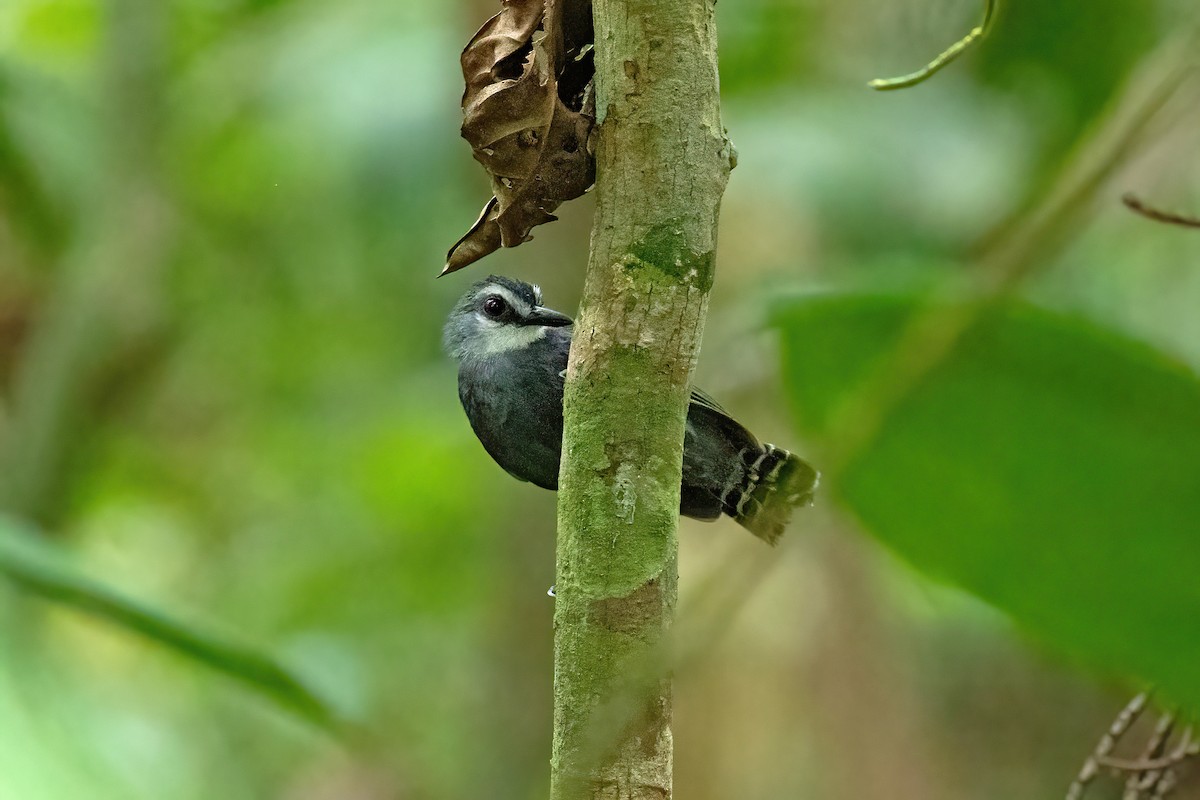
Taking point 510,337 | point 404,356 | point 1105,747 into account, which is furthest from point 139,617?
point 404,356

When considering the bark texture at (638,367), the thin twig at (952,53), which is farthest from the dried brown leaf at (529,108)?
the thin twig at (952,53)

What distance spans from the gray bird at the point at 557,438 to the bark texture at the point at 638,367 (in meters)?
2.01

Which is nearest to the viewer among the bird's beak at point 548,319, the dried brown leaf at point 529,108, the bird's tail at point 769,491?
the dried brown leaf at point 529,108

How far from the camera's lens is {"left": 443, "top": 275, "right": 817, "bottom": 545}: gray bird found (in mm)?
3922

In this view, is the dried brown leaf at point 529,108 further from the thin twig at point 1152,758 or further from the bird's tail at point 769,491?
the bird's tail at point 769,491

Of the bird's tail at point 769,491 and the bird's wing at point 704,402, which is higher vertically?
the bird's wing at point 704,402

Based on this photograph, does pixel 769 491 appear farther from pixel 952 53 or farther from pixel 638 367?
pixel 638 367

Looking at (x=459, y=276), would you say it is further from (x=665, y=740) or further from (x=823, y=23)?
(x=665, y=740)

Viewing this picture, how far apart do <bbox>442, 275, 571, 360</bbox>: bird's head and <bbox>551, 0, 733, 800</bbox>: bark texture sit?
2341 millimetres

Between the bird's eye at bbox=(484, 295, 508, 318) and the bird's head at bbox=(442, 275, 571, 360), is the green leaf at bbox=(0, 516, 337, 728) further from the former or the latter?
the bird's eye at bbox=(484, 295, 508, 318)

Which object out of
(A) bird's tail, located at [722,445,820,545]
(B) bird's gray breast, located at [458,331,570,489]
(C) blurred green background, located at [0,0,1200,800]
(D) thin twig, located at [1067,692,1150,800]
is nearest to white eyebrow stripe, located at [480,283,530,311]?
(B) bird's gray breast, located at [458,331,570,489]

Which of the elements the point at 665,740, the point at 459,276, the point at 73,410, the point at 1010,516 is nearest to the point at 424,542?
the point at 459,276

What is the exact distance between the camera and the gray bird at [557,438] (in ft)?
12.9

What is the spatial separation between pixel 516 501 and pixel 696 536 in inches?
48.7
